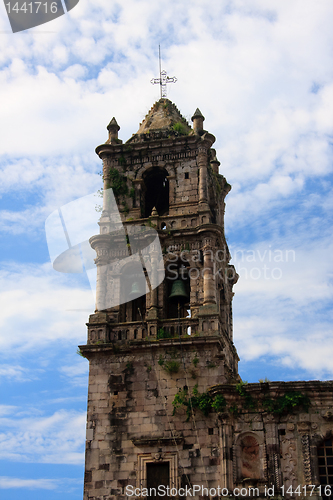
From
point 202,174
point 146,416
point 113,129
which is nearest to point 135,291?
point 146,416

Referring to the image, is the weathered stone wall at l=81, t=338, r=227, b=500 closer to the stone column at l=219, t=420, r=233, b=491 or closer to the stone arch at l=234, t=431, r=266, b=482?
the stone column at l=219, t=420, r=233, b=491

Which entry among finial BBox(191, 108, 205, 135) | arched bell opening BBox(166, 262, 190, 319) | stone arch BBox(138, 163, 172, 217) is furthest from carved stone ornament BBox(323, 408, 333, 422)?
finial BBox(191, 108, 205, 135)

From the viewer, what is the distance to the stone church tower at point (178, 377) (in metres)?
26.9

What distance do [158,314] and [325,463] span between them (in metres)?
8.96

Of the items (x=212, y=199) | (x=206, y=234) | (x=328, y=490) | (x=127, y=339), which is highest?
(x=212, y=199)

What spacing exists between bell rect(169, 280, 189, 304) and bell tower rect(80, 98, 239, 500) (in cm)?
5

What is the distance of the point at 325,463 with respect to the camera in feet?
86.4

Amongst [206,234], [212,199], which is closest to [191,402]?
[206,234]

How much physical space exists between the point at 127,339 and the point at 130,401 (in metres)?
2.71

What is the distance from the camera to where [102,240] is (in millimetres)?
32625

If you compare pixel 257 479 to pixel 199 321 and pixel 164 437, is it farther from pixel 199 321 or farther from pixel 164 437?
pixel 199 321

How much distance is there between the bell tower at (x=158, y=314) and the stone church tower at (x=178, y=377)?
0.15ft

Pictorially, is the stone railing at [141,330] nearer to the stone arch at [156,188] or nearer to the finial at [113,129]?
the stone arch at [156,188]

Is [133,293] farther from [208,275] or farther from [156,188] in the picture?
[156,188]
